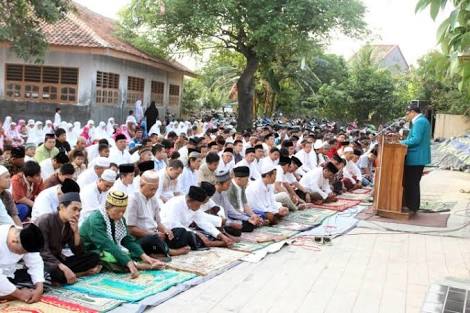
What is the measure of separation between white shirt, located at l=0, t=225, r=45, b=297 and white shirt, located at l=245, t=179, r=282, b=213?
12.5ft

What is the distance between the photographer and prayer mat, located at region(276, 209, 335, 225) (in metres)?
7.71

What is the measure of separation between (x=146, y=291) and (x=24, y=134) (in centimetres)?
990

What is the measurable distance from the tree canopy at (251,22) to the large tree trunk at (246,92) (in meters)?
0.07

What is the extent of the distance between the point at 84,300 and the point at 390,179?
16.5ft

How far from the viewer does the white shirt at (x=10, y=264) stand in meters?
3.75

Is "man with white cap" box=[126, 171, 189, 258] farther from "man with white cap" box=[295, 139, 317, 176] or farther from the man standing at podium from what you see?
"man with white cap" box=[295, 139, 317, 176]

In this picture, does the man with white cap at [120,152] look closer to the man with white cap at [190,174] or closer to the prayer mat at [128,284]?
the man with white cap at [190,174]

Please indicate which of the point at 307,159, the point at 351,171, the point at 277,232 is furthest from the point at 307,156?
the point at 277,232

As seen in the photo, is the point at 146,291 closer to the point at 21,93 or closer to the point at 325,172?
the point at 325,172

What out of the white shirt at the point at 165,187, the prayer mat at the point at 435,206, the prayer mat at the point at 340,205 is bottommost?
the prayer mat at the point at 340,205

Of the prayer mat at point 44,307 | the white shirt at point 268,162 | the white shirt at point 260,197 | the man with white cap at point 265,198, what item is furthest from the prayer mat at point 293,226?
the prayer mat at point 44,307

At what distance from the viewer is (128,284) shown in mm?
4543

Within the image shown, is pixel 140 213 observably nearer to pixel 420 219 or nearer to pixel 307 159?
pixel 420 219

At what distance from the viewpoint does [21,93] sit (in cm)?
1734
